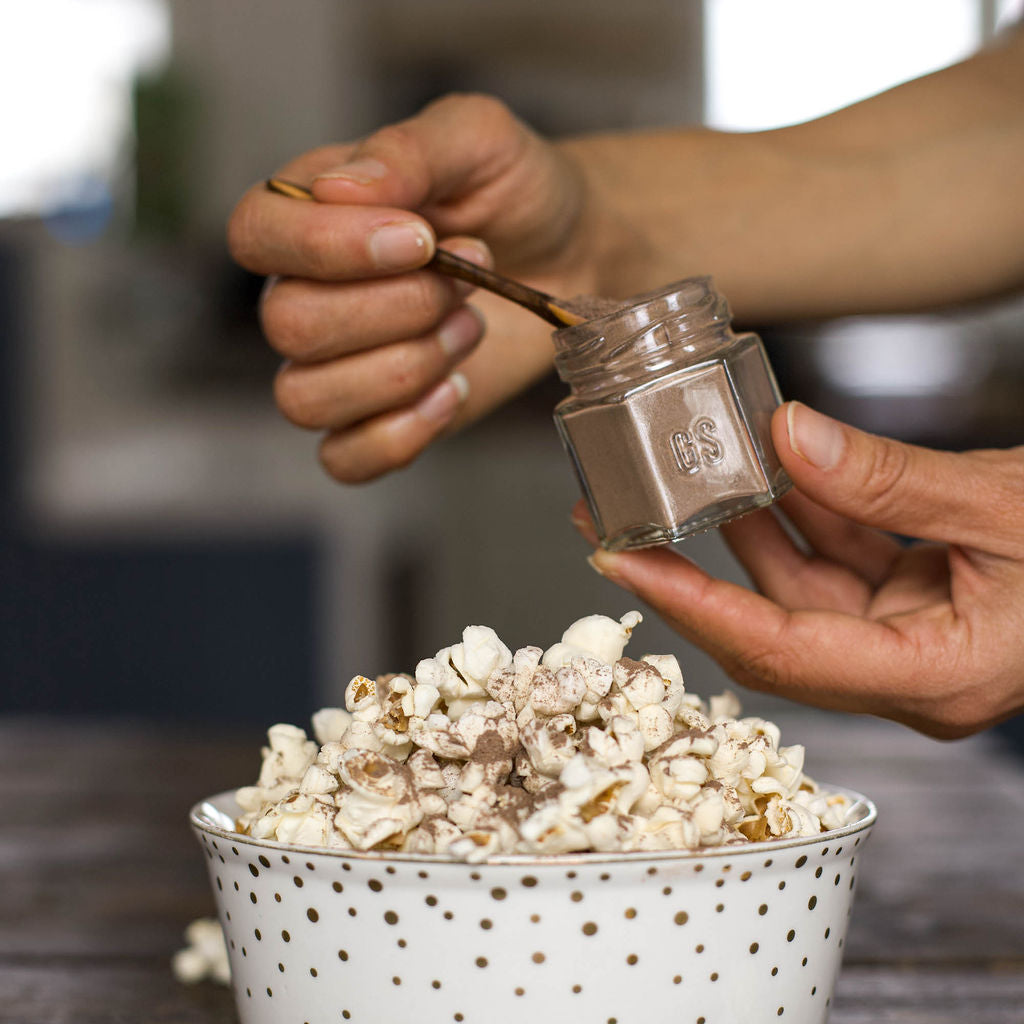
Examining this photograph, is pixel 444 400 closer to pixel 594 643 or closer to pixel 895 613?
pixel 895 613

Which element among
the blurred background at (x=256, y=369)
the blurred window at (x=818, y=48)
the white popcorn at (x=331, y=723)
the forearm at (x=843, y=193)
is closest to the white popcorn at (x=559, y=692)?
the white popcorn at (x=331, y=723)

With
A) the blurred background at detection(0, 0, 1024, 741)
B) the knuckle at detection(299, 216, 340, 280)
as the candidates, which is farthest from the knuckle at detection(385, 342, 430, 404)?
the blurred background at detection(0, 0, 1024, 741)

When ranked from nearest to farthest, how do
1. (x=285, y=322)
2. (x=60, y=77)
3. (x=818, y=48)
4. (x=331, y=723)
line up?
(x=331, y=723), (x=285, y=322), (x=60, y=77), (x=818, y=48)

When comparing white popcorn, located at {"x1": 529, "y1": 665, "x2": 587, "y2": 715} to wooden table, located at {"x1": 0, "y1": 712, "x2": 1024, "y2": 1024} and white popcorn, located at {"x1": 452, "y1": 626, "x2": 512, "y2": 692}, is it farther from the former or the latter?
wooden table, located at {"x1": 0, "y1": 712, "x2": 1024, "y2": 1024}

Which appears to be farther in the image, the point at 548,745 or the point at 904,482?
the point at 904,482

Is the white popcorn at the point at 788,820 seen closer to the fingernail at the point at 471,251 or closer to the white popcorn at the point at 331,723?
the white popcorn at the point at 331,723

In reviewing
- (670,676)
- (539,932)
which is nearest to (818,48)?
(670,676)

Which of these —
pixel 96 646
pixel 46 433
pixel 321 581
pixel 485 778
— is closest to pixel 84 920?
pixel 485 778

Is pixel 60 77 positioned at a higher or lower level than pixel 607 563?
higher
